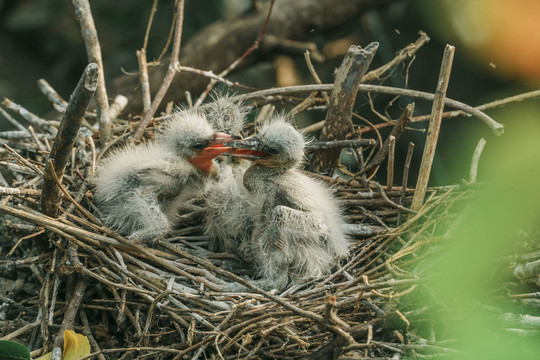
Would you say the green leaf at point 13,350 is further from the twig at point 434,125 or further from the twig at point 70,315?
the twig at point 434,125

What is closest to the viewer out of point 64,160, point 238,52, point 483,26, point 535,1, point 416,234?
point 64,160

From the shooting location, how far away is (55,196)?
1949 millimetres

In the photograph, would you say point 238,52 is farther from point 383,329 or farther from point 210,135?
point 383,329

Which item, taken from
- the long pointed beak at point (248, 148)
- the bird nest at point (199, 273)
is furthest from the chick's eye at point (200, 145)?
the bird nest at point (199, 273)

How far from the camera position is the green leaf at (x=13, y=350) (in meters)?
1.66

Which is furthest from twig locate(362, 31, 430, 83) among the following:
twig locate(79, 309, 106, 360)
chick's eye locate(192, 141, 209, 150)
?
twig locate(79, 309, 106, 360)

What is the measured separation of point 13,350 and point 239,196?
112 cm

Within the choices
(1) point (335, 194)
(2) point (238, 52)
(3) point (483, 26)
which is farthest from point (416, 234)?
(2) point (238, 52)

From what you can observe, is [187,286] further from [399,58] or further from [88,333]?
[399,58]

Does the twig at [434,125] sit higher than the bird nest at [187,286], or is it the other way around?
the twig at [434,125]

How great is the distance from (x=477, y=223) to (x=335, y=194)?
194cm

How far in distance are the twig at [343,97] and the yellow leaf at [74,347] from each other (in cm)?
138

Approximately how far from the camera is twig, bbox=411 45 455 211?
2176 millimetres

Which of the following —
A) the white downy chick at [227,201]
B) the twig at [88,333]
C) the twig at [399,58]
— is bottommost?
the twig at [88,333]
